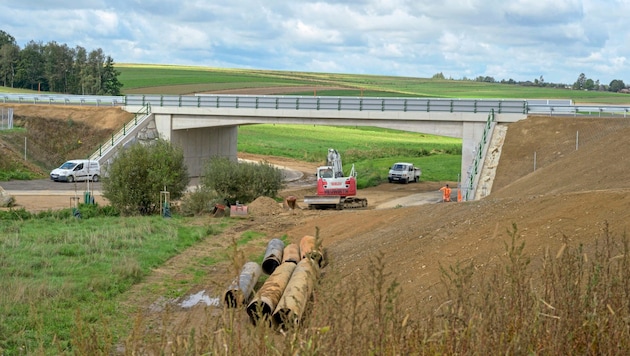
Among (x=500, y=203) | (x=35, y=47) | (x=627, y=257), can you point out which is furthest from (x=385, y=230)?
(x=35, y=47)

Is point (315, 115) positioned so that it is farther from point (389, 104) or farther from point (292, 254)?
point (292, 254)

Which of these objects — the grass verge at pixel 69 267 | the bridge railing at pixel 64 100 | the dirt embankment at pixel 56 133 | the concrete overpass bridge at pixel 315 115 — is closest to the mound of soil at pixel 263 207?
the grass verge at pixel 69 267

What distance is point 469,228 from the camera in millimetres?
21484

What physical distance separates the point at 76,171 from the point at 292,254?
117 feet

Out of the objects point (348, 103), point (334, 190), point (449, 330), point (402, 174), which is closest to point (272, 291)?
point (449, 330)

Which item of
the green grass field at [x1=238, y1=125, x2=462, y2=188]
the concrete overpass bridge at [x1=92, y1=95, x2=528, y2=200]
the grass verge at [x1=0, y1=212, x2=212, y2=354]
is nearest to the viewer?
the grass verge at [x1=0, y1=212, x2=212, y2=354]

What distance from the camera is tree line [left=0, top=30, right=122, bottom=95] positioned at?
118312 mm

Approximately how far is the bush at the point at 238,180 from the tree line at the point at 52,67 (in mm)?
76115

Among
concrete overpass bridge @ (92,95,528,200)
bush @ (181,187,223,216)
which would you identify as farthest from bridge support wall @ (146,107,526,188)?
bush @ (181,187,223,216)

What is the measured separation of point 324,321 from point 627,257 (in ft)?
9.35

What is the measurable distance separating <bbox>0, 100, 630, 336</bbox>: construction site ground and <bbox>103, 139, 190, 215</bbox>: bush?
122 inches

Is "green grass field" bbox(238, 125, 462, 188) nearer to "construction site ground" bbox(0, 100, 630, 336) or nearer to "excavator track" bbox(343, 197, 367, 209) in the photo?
"construction site ground" bbox(0, 100, 630, 336)

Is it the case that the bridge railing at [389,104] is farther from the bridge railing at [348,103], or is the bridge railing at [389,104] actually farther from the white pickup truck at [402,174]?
the white pickup truck at [402,174]

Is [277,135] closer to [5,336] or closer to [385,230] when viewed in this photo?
[385,230]
